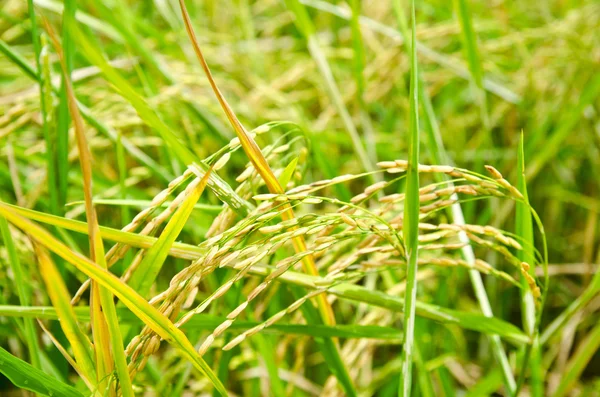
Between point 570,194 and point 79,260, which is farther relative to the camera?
point 570,194

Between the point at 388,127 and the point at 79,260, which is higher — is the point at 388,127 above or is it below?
below

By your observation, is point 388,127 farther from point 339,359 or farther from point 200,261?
point 200,261

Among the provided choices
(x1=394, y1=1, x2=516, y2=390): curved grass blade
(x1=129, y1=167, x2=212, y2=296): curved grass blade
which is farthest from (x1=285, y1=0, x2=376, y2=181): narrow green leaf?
(x1=129, y1=167, x2=212, y2=296): curved grass blade

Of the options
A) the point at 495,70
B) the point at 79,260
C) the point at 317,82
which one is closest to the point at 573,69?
the point at 495,70

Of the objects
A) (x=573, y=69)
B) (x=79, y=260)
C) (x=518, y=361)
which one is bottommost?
(x=518, y=361)

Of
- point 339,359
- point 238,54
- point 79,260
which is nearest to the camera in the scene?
point 79,260

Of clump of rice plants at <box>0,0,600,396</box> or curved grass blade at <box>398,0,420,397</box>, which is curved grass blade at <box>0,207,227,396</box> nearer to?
clump of rice plants at <box>0,0,600,396</box>

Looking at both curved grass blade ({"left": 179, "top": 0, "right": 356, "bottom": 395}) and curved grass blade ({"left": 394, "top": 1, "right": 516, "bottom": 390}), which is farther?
curved grass blade ({"left": 394, "top": 1, "right": 516, "bottom": 390})

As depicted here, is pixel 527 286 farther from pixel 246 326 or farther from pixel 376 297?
pixel 246 326
